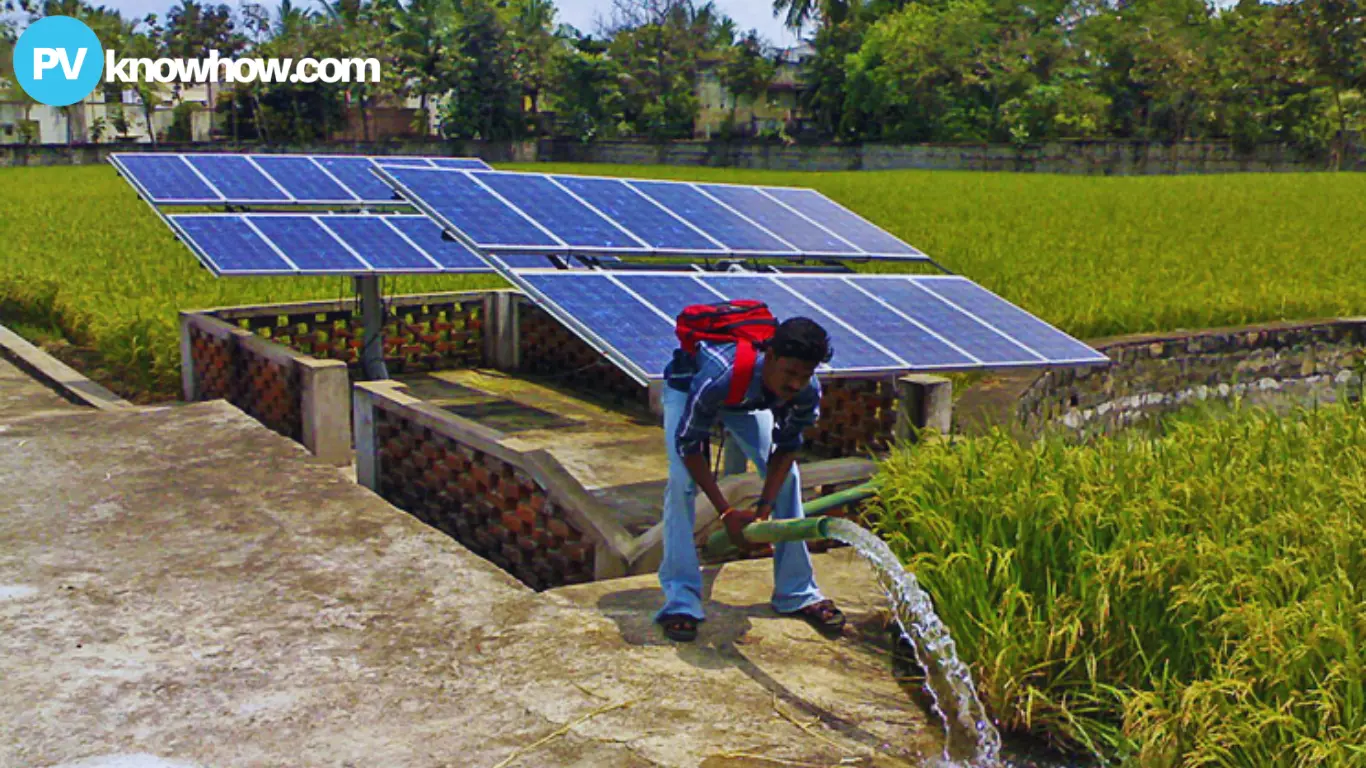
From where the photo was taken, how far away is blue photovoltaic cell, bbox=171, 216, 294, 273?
11.3 m

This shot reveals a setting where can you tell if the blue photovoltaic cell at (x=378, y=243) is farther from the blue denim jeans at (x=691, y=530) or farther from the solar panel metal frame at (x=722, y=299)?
the blue denim jeans at (x=691, y=530)

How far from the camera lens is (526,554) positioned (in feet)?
23.6

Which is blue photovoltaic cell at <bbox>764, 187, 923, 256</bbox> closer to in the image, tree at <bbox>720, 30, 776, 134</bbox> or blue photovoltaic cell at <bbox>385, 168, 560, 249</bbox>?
blue photovoltaic cell at <bbox>385, 168, 560, 249</bbox>

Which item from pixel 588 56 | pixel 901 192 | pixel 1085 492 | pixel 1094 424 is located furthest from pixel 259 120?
pixel 1085 492

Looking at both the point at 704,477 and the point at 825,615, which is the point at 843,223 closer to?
the point at 825,615

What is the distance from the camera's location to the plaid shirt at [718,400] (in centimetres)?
548

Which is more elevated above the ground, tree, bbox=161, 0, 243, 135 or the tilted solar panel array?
tree, bbox=161, 0, 243, 135

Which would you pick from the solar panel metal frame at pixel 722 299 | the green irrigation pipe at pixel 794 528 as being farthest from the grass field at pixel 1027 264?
the green irrigation pipe at pixel 794 528

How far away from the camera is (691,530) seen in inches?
230

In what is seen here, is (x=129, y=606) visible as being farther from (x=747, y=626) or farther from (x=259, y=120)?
(x=259, y=120)

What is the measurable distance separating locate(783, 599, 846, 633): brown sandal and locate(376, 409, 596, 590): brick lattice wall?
1251 mm

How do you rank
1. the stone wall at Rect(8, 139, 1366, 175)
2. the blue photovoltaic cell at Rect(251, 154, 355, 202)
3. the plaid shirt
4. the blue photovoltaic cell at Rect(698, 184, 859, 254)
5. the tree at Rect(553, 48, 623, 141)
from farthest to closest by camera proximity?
1. the tree at Rect(553, 48, 623, 141)
2. the stone wall at Rect(8, 139, 1366, 175)
3. the blue photovoltaic cell at Rect(251, 154, 355, 202)
4. the blue photovoltaic cell at Rect(698, 184, 859, 254)
5. the plaid shirt

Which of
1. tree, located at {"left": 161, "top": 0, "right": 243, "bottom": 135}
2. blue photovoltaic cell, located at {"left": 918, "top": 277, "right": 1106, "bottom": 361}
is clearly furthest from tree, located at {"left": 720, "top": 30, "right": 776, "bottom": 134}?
blue photovoltaic cell, located at {"left": 918, "top": 277, "right": 1106, "bottom": 361}

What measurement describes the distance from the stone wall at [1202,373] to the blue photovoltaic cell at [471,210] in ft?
13.7
